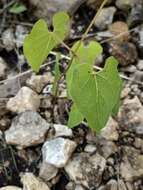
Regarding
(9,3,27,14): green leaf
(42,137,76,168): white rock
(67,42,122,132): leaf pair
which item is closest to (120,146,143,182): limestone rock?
(42,137,76,168): white rock

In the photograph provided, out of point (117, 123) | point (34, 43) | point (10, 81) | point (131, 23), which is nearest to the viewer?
point (34, 43)

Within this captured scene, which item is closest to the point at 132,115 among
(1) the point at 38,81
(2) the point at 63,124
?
(2) the point at 63,124

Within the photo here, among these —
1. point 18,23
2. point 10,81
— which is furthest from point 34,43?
point 18,23

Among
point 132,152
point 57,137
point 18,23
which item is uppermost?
point 18,23

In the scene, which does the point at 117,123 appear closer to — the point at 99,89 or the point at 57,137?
the point at 57,137

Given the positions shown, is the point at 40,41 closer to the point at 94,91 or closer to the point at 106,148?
the point at 94,91

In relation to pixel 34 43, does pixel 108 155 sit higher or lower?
lower

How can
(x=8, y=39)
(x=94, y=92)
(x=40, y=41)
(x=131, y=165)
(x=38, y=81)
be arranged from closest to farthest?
1. (x=94, y=92)
2. (x=40, y=41)
3. (x=131, y=165)
4. (x=38, y=81)
5. (x=8, y=39)
